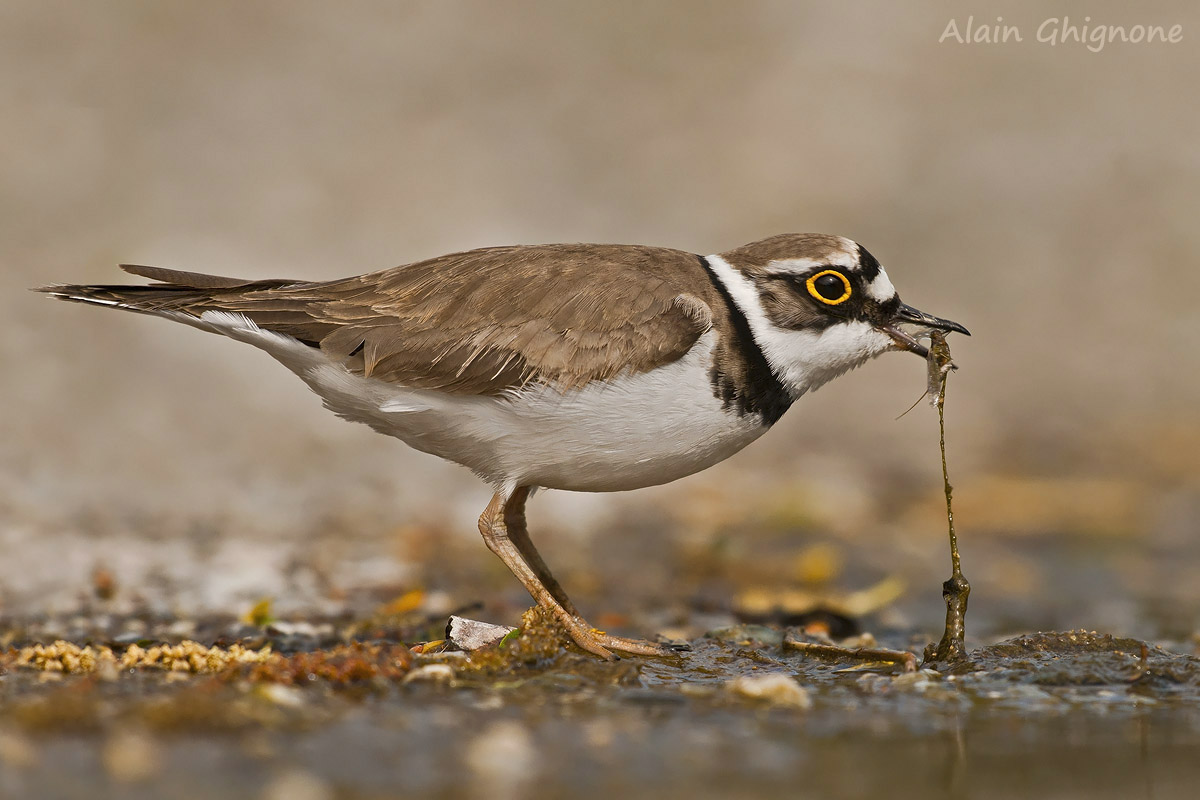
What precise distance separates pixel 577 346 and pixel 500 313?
1.58ft

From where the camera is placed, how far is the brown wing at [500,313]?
6234mm

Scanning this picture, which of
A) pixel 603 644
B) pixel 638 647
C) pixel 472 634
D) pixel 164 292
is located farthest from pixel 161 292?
pixel 638 647

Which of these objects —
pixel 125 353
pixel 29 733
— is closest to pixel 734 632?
pixel 29 733

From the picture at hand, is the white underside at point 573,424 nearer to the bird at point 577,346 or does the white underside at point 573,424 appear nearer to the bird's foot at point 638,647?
the bird at point 577,346

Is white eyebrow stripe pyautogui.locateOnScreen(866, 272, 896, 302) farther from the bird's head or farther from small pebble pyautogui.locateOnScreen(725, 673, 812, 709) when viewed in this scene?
small pebble pyautogui.locateOnScreen(725, 673, 812, 709)

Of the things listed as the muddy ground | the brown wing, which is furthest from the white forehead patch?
the muddy ground

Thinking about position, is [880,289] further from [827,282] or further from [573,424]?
[573,424]

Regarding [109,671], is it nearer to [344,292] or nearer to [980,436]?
[344,292]

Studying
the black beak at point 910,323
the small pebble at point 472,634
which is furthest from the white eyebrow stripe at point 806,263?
the small pebble at point 472,634

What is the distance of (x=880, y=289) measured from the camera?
6520 mm

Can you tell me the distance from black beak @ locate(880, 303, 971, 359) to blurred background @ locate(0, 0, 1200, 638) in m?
2.30

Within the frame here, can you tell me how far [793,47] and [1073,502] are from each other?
9.92 metres

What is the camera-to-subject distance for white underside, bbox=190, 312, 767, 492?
6.15m

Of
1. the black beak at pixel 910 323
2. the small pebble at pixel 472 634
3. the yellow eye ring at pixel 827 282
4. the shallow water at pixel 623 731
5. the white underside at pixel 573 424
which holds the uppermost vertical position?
the yellow eye ring at pixel 827 282
